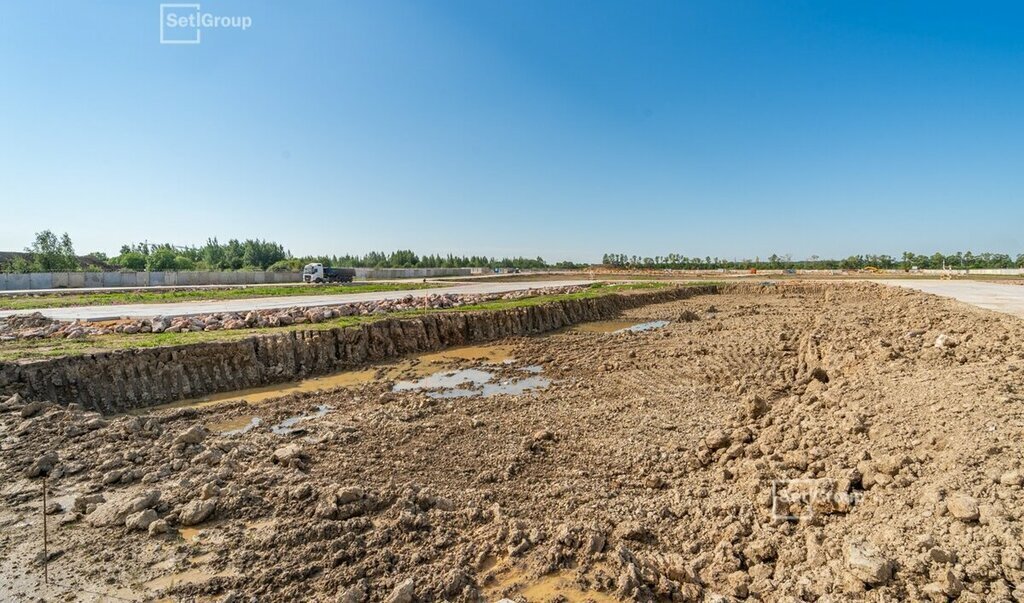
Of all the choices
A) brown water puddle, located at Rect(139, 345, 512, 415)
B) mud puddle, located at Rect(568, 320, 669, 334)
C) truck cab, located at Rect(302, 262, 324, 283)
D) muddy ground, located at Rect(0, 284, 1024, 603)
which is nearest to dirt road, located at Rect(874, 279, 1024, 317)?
muddy ground, located at Rect(0, 284, 1024, 603)

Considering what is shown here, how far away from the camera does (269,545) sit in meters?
4.51

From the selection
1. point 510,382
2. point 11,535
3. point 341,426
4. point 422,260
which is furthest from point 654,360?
point 422,260

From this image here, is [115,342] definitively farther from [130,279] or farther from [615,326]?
[130,279]

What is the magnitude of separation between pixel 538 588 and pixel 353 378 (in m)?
9.99

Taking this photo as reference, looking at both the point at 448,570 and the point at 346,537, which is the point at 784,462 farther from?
the point at 346,537

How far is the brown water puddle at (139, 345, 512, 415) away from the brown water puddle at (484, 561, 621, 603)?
6927 millimetres

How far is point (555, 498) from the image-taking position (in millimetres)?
5527

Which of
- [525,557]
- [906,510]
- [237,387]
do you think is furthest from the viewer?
[237,387]

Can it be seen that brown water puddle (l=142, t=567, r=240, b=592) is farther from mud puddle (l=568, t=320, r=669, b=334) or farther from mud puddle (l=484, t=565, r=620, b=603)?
mud puddle (l=568, t=320, r=669, b=334)

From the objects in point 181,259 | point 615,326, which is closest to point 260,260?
point 181,259

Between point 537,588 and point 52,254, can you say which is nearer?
point 537,588

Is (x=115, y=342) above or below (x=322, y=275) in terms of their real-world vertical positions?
below

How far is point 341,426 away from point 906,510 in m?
7.75

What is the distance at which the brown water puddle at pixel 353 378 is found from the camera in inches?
409
